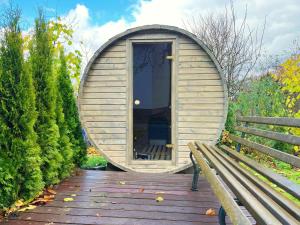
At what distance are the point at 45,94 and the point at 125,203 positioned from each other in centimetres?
151

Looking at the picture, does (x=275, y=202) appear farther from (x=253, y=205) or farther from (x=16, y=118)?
(x=16, y=118)

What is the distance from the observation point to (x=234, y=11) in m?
11.3

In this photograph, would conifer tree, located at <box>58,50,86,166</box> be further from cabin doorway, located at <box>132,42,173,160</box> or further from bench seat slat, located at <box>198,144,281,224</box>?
bench seat slat, located at <box>198,144,281,224</box>

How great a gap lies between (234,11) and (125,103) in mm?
8034

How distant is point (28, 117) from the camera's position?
313 centimetres

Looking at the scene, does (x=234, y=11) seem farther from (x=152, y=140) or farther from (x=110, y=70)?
(x=110, y=70)

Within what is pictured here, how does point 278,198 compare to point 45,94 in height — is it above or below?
below

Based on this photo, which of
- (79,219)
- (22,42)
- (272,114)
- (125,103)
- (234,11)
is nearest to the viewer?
(79,219)

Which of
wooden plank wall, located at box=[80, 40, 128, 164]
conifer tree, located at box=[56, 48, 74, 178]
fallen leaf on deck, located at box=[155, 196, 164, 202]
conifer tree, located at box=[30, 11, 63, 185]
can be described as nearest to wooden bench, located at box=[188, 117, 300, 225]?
Answer: fallen leaf on deck, located at box=[155, 196, 164, 202]

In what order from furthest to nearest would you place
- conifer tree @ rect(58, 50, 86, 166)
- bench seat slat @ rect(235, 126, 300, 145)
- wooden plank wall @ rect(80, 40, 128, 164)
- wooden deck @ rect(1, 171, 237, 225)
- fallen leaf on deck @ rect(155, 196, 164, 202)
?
wooden plank wall @ rect(80, 40, 128, 164), conifer tree @ rect(58, 50, 86, 166), fallen leaf on deck @ rect(155, 196, 164, 202), wooden deck @ rect(1, 171, 237, 225), bench seat slat @ rect(235, 126, 300, 145)

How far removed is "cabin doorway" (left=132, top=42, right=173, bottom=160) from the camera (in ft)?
21.9

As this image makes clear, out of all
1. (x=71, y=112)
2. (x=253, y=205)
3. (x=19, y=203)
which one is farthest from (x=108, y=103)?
(x=253, y=205)

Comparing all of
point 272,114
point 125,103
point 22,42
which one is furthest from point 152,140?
point 22,42

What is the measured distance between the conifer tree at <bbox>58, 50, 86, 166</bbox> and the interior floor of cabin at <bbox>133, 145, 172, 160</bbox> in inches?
45.8
